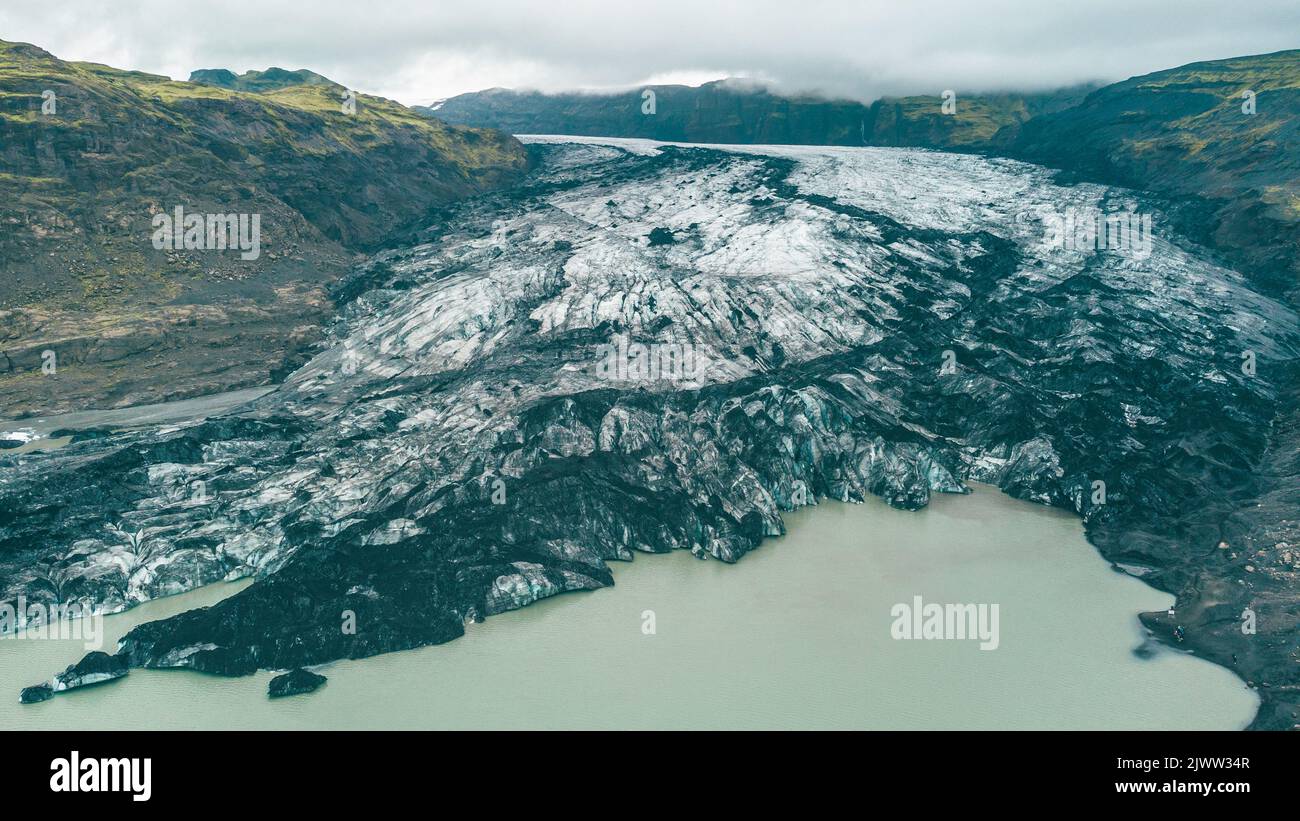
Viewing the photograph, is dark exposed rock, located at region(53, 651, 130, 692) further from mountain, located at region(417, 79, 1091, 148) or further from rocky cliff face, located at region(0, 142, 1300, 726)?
mountain, located at region(417, 79, 1091, 148)

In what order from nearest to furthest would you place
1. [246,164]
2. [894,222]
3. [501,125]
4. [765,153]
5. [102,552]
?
[102,552] < [894,222] < [246,164] < [765,153] < [501,125]

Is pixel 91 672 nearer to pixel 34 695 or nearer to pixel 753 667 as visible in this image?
pixel 34 695

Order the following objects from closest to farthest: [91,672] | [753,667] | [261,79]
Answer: [91,672]
[753,667]
[261,79]

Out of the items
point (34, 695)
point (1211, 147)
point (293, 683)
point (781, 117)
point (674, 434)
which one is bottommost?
point (34, 695)

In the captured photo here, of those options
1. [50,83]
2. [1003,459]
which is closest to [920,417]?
[1003,459]

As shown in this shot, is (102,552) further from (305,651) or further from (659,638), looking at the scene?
(659,638)

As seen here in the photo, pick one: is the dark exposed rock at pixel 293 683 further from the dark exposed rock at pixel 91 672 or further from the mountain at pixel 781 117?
the mountain at pixel 781 117

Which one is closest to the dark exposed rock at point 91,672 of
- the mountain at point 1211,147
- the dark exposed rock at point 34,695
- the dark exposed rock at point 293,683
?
the dark exposed rock at point 34,695

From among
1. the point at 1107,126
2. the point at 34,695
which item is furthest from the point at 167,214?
the point at 1107,126
